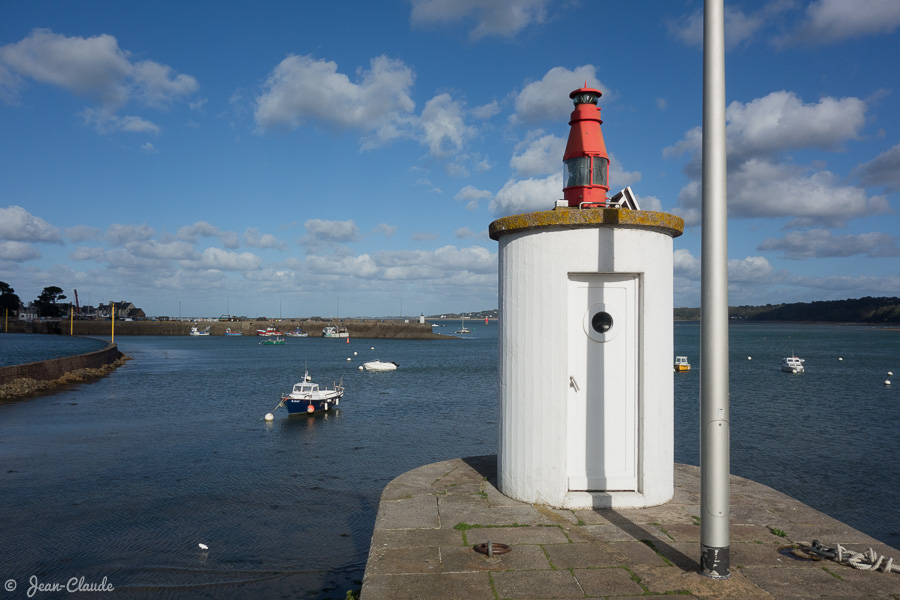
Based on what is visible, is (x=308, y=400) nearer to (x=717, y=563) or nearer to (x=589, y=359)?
(x=589, y=359)

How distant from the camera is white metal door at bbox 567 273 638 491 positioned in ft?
19.8

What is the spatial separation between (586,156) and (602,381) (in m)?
2.49

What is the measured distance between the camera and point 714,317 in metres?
4.14

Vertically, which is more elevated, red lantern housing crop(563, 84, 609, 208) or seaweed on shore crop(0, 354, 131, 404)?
red lantern housing crop(563, 84, 609, 208)

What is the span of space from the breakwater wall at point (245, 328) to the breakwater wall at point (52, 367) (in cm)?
7699

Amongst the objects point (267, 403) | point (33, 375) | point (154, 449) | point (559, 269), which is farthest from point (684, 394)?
point (33, 375)

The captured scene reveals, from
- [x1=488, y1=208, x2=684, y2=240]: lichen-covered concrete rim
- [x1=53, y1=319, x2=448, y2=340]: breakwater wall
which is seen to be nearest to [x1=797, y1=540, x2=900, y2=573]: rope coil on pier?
[x1=488, y1=208, x2=684, y2=240]: lichen-covered concrete rim

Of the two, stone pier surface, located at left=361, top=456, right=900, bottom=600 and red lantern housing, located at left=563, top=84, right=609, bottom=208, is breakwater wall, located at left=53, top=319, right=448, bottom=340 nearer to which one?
red lantern housing, located at left=563, top=84, right=609, bottom=208

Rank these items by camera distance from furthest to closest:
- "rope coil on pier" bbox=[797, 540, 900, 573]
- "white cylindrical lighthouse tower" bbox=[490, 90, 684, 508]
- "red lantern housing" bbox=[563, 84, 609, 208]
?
"red lantern housing" bbox=[563, 84, 609, 208], "white cylindrical lighthouse tower" bbox=[490, 90, 684, 508], "rope coil on pier" bbox=[797, 540, 900, 573]

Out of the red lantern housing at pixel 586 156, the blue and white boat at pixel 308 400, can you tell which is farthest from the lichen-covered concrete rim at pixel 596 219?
the blue and white boat at pixel 308 400

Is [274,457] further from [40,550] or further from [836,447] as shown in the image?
[836,447]

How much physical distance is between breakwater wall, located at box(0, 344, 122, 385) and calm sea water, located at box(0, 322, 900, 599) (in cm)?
248

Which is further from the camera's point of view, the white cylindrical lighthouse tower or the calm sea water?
the calm sea water

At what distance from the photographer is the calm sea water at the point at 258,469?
10.9 meters
